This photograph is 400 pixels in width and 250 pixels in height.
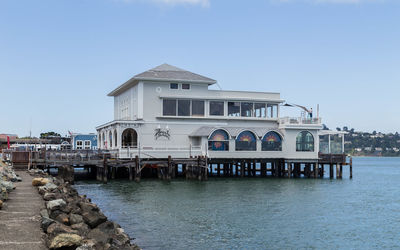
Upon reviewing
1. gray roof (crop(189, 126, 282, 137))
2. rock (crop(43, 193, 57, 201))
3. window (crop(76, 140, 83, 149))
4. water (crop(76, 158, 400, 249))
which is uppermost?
gray roof (crop(189, 126, 282, 137))

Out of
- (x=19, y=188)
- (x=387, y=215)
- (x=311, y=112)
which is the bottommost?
(x=387, y=215)

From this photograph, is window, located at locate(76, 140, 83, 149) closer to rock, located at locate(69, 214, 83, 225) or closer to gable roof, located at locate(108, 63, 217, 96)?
gable roof, located at locate(108, 63, 217, 96)

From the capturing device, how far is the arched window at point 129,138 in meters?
51.0

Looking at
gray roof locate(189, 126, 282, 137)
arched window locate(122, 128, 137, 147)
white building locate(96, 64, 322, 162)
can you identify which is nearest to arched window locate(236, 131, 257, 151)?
white building locate(96, 64, 322, 162)

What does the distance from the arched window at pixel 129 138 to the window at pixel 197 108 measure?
21.3ft

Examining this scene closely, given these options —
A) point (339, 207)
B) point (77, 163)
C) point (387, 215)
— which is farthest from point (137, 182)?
point (387, 215)

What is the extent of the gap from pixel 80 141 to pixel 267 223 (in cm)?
5239

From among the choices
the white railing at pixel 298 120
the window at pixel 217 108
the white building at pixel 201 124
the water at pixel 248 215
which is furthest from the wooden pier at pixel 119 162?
the window at pixel 217 108

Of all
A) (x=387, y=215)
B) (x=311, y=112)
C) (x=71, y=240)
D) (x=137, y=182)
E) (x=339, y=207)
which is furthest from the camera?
(x=311, y=112)

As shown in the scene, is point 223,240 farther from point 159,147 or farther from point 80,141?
point 80,141

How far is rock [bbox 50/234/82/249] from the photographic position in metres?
12.9

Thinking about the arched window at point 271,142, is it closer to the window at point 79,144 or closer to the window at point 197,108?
the window at point 197,108

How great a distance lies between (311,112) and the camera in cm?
5606

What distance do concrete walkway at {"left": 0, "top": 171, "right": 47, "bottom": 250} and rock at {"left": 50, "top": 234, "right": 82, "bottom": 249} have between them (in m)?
0.51
